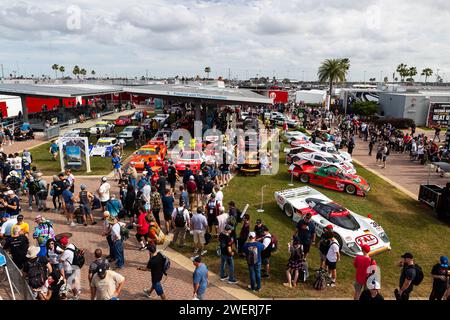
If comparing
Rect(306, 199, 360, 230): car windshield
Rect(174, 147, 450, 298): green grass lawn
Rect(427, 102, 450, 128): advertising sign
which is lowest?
Rect(174, 147, 450, 298): green grass lawn

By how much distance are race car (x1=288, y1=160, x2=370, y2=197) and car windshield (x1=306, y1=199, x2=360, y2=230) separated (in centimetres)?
533

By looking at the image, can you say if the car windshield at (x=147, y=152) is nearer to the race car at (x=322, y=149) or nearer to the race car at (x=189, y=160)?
the race car at (x=189, y=160)

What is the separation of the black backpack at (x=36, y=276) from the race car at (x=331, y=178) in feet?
45.0

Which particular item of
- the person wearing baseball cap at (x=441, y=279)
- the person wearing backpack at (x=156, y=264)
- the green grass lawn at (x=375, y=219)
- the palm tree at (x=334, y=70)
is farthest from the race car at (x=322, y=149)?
the palm tree at (x=334, y=70)

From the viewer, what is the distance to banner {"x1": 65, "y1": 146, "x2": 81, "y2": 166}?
18.9 meters

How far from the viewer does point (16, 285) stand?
268 inches

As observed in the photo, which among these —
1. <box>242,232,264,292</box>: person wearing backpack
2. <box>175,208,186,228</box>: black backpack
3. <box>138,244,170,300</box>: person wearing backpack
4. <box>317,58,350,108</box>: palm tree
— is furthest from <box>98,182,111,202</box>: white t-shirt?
<box>317,58,350,108</box>: palm tree

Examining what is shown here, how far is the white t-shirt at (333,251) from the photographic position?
8227 mm

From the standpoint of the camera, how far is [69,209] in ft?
37.1

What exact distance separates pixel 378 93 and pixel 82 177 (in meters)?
43.3

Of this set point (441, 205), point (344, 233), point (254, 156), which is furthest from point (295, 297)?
point (254, 156)

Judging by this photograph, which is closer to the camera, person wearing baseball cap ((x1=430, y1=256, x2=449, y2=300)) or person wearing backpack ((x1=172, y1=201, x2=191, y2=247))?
person wearing baseball cap ((x1=430, y1=256, x2=449, y2=300))

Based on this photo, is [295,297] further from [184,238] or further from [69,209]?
[69,209]

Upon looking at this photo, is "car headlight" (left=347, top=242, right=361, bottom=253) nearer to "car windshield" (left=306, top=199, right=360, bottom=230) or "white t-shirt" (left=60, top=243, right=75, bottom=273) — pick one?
"car windshield" (left=306, top=199, right=360, bottom=230)
